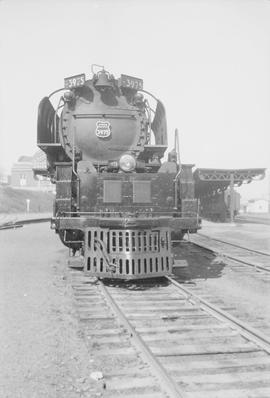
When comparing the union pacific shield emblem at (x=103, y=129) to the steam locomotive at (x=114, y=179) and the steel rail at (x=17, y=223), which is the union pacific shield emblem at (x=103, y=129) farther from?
the steel rail at (x=17, y=223)

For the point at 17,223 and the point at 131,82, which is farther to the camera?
the point at 17,223

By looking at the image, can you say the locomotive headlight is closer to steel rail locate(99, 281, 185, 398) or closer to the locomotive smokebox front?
the locomotive smokebox front

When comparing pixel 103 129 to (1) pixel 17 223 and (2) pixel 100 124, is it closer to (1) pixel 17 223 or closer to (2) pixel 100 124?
(2) pixel 100 124

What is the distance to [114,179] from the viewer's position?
7.78 meters

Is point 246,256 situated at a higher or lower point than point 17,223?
lower

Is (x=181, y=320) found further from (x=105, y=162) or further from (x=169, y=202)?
(x=105, y=162)

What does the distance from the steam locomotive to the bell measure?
0.02m

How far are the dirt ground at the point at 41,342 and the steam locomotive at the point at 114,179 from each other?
3.06ft

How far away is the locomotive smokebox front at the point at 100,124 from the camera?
28.7 ft

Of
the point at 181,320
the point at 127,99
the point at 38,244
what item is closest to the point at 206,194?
the point at 38,244

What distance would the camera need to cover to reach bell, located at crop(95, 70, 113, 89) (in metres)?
8.89

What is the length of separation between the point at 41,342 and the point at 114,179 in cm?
378

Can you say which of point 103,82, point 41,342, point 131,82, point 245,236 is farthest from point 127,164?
point 245,236

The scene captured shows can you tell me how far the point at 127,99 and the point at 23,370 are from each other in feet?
21.4
